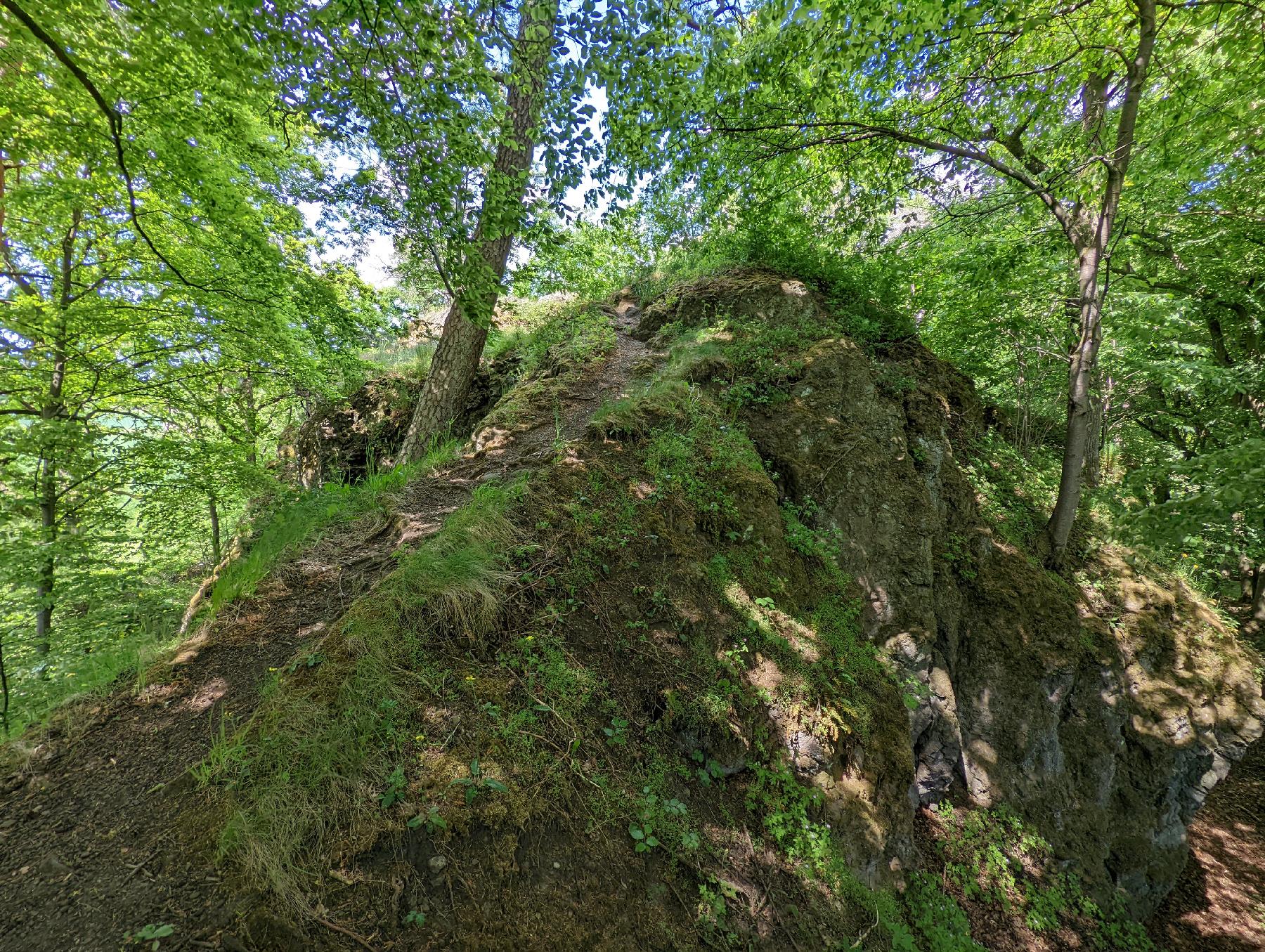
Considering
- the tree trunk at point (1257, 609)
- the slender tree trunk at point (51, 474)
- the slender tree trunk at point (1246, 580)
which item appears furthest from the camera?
the slender tree trunk at point (1246, 580)

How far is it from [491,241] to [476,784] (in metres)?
5.03

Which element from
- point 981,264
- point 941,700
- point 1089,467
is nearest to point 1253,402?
point 1089,467

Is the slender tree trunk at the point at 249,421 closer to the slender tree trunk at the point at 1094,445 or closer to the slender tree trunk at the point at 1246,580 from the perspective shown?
the slender tree trunk at the point at 1094,445

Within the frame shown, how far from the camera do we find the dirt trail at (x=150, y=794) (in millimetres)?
1727

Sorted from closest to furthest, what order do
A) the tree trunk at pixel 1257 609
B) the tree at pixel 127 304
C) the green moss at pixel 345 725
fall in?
1. the green moss at pixel 345 725
2. the tree at pixel 127 304
3. the tree trunk at pixel 1257 609

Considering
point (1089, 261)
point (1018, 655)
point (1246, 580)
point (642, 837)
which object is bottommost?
point (1246, 580)

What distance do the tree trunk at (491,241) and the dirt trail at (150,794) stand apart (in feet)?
8.29

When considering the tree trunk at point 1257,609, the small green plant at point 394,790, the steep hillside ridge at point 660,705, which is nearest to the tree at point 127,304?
the steep hillside ridge at point 660,705

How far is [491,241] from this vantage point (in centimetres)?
503

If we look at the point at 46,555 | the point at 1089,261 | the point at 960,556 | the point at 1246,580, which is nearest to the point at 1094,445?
the point at 1089,261

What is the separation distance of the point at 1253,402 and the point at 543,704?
1380cm

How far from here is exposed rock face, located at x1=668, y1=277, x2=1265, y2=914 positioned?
551cm

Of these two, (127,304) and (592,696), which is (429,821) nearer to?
(592,696)

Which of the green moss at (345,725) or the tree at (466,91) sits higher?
the tree at (466,91)
